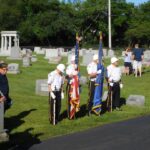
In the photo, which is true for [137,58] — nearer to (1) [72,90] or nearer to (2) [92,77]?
(2) [92,77]

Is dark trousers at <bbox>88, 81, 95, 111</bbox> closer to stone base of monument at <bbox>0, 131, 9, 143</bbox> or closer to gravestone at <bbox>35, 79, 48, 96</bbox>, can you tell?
gravestone at <bbox>35, 79, 48, 96</bbox>

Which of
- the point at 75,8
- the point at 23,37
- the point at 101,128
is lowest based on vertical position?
the point at 101,128

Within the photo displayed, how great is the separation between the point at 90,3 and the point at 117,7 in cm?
502

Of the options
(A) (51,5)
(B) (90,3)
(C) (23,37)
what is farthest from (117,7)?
(C) (23,37)

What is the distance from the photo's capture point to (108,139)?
1152cm

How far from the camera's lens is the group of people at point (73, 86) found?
522 inches

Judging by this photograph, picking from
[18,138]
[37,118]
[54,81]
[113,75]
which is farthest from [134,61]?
[18,138]

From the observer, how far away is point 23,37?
7519cm

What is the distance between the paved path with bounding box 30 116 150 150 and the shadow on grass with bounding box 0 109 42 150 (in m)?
0.28

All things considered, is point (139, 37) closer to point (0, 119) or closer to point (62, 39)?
point (62, 39)

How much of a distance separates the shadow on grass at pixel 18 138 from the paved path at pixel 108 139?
0.28m

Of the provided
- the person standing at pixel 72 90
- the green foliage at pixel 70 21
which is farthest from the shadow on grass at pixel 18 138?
the green foliage at pixel 70 21

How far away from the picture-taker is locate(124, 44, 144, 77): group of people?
89.7 ft

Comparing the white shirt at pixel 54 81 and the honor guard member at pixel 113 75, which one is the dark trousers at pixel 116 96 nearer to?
the honor guard member at pixel 113 75
